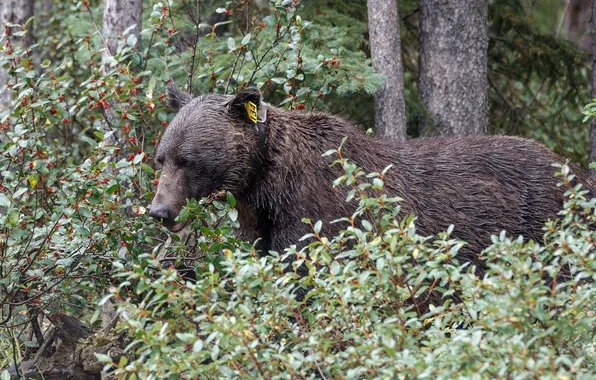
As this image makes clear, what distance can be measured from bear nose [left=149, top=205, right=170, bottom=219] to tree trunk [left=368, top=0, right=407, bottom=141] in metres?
3.08

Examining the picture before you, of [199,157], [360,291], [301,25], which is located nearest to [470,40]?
[301,25]

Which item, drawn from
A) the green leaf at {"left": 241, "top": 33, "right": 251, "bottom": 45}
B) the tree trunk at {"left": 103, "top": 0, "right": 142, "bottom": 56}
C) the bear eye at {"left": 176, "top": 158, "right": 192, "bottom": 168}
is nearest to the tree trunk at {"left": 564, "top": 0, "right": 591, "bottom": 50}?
the tree trunk at {"left": 103, "top": 0, "right": 142, "bottom": 56}

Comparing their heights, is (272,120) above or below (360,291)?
above

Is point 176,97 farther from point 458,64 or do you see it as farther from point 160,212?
point 458,64

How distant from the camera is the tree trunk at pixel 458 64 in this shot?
8.99 metres

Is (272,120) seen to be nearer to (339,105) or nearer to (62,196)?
(62,196)

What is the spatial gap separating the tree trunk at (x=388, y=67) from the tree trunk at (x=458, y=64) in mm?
819

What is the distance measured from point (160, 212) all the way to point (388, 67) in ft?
11.2

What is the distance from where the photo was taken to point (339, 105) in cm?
920

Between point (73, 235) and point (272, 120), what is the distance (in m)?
1.65

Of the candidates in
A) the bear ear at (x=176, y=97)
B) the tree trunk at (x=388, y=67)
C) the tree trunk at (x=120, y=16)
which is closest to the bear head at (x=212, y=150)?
the bear ear at (x=176, y=97)

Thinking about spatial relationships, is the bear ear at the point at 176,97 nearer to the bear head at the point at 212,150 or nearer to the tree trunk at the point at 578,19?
the bear head at the point at 212,150

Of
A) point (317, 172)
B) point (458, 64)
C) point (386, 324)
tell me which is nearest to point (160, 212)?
point (317, 172)

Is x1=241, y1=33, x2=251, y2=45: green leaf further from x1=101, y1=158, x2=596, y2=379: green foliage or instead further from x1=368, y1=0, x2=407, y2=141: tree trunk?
x1=101, y1=158, x2=596, y2=379: green foliage
